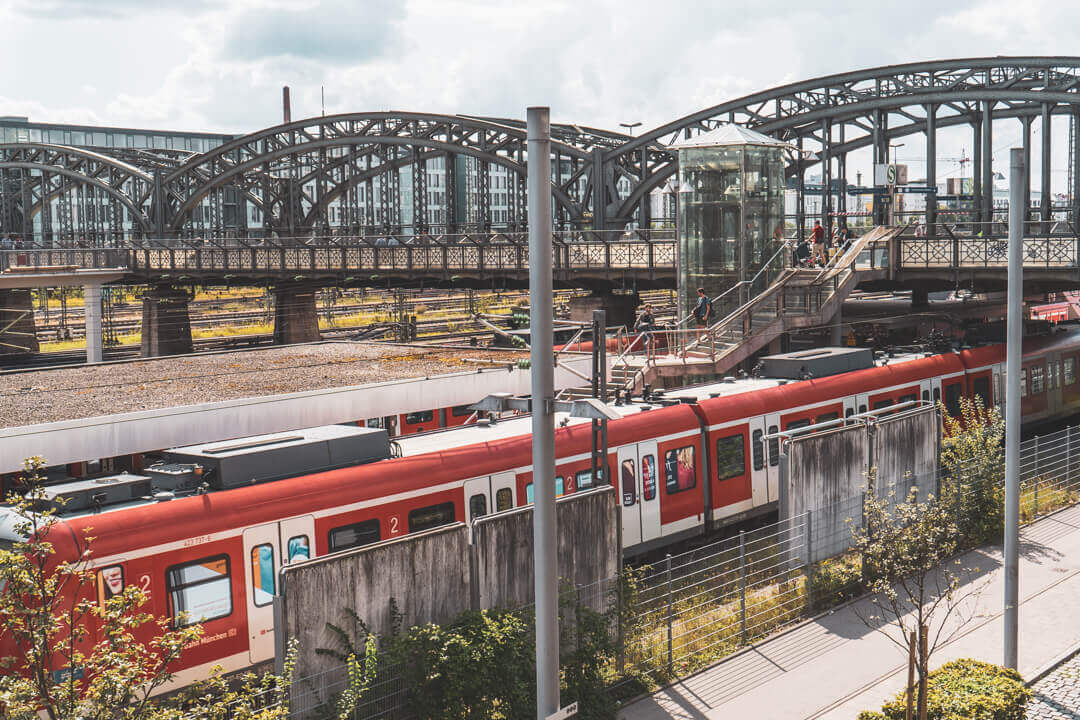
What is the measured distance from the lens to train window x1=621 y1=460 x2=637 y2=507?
20547 millimetres

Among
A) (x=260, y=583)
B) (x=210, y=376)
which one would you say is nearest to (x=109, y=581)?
(x=260, y=583)

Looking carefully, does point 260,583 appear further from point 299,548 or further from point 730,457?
point 730,457

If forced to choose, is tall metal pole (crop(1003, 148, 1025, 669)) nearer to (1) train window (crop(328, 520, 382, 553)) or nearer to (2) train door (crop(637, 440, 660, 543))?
(2) train door (crop(637, 440, 660, 543))

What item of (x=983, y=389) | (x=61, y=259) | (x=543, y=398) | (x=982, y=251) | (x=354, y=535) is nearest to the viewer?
(x=543, y=398)

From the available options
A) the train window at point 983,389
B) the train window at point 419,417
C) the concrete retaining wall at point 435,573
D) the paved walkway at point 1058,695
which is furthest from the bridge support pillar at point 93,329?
the paved walkway at point 1058,695

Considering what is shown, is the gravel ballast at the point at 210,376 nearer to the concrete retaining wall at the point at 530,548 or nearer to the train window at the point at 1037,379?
the concrete retaining wall at the point at 530,548

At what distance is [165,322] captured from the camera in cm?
7094

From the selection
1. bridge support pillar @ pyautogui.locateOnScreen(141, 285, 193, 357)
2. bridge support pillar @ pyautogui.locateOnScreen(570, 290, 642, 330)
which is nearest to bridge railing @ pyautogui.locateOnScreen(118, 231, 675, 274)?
bridge support pillar @ pyautogui.locateOnScreen(570, 290, 642, 330)

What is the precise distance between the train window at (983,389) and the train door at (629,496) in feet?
45.6

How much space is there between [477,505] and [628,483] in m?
3.45

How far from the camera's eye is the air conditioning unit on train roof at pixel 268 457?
51.5ft

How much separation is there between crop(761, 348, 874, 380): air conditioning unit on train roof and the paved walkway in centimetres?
1047

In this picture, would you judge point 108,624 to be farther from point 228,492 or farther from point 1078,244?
point 1078,244

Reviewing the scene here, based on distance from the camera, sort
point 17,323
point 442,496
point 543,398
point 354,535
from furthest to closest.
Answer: point 17,323
point 442,496
point 354,535
point 543,398
